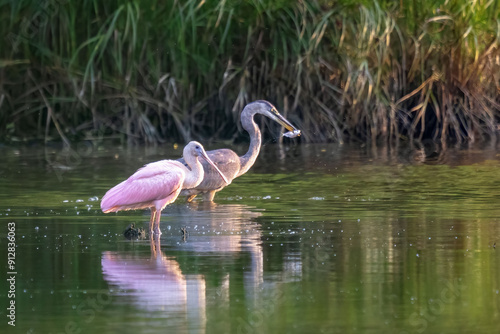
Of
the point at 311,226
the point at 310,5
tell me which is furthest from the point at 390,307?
the point at 310,5

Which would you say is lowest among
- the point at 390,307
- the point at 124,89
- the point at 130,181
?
the point at 390,307

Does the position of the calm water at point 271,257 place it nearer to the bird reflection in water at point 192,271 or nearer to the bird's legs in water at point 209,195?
the bird reflection in water at point 192,271

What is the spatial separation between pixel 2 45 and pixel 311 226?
8957 millimetres

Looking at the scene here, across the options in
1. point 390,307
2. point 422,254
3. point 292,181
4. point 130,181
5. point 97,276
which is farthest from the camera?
point 292,181

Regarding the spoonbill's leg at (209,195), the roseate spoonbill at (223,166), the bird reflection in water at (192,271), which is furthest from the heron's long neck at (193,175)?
the spoonbill's leg at (209,195)

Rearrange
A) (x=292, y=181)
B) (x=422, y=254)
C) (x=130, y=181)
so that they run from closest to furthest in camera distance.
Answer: (x=422, y=254), (x=130, y=181), (x=292, y=181)

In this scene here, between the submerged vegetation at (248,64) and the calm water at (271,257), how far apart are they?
3.18 meters

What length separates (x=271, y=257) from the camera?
8.44 metres

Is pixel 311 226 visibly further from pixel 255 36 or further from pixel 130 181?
pixel 255 36

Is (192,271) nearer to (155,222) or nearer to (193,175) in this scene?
(155,222)

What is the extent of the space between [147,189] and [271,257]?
2031 millimetres

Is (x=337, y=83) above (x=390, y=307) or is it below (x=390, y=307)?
above

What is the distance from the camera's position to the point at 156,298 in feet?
23.1

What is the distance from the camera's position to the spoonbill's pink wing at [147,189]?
10.1m
